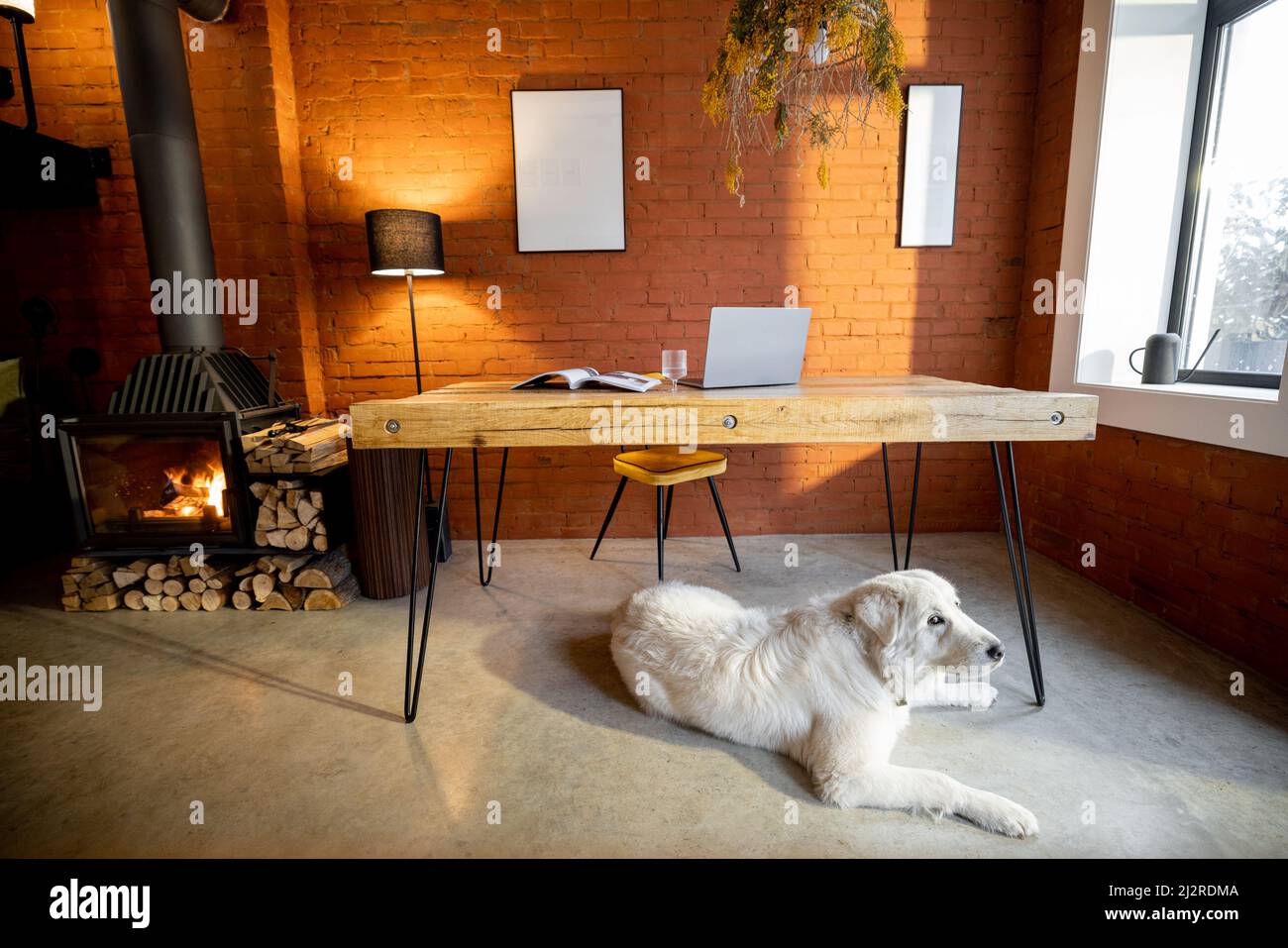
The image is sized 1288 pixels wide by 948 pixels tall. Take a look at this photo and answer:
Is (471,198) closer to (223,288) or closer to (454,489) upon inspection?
(223,288)

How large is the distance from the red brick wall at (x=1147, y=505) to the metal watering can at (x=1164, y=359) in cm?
24

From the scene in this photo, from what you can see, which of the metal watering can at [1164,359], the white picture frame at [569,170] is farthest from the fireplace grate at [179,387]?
the metal watering can at [1164,359]

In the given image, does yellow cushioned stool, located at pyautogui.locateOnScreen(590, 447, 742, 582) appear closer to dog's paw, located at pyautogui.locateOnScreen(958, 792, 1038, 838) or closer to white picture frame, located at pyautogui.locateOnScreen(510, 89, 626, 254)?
white picture frame, located at pyautogui.locateOnScreen(510, 89, 626, 254)

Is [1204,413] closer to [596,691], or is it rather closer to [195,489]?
[596,691]

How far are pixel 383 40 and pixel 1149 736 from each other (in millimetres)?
4157

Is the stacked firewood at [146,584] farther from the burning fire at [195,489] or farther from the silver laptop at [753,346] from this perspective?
the silver laptop at [753,346]

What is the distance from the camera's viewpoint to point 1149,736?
5.17 ft

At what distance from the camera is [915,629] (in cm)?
134

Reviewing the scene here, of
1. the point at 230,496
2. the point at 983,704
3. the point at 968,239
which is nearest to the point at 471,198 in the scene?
the point at 230,496

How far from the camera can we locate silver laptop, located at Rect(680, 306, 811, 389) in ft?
5.68

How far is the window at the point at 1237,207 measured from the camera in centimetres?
206

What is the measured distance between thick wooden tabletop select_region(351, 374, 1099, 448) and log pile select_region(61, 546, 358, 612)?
130cm
